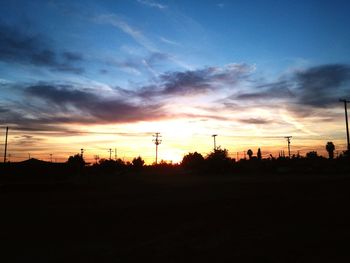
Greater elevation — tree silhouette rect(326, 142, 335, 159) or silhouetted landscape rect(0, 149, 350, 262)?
tree silhouette rect(326, 142, 335, 159)

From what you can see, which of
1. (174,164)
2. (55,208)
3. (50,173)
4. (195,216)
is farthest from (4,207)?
(174,164)

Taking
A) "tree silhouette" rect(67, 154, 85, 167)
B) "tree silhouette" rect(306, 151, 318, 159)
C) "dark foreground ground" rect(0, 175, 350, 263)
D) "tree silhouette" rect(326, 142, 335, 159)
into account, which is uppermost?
"tree silhouette" rect(326, 142, 335, 159)

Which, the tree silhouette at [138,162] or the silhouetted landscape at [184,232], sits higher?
the tree silhouette at [138,162]

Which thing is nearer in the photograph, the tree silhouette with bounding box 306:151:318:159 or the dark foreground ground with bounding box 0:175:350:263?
the dark foreground ground with bounding box 0:175:350:263

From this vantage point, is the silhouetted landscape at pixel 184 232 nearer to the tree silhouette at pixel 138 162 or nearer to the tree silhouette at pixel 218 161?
the tree silhouette at pixel 218 161

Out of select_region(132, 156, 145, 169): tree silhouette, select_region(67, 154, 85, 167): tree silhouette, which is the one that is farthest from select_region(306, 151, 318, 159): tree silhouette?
select_region(67, 154, 85, 167): tree silhouette

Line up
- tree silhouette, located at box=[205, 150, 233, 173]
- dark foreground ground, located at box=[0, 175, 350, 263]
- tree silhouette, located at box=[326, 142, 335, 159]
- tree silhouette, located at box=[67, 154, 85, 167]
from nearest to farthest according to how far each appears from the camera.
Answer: dark foreground ground, located at box=[0, 175, 350, 263], tree silhouette, located at box=[67, 154, 85, 167], tree silhouette, located at box=[205, 150, 233, 173], tree silhouette, located at box=[326, 142, 335, 159]

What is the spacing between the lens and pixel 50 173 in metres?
47.6

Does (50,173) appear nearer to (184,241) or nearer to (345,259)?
(184,241)

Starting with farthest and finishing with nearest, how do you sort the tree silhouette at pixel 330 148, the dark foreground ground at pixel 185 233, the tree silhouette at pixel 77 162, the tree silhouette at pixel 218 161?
1. the tree silhouette at pixel 330 148
2. the tree silhouette at pixel 218 161
3. the tree silhouette at pixel 77 162
4. the dark foreground ground at pixel 185 233

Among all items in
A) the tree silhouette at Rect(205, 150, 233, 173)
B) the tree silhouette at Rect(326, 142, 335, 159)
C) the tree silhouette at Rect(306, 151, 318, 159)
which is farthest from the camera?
the tree silhouette at Rect(326, 142, 335, 159)

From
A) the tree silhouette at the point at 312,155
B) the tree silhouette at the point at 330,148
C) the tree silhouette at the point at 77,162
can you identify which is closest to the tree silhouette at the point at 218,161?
the tree silhouette at the point at 77,162

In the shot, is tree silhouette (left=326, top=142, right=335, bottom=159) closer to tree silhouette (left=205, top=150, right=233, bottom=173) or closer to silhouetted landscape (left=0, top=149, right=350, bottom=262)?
tree silhouette (left=205, top=150, right=233, bottom=173)

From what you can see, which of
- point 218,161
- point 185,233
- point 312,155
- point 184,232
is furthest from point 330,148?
point 185,233
